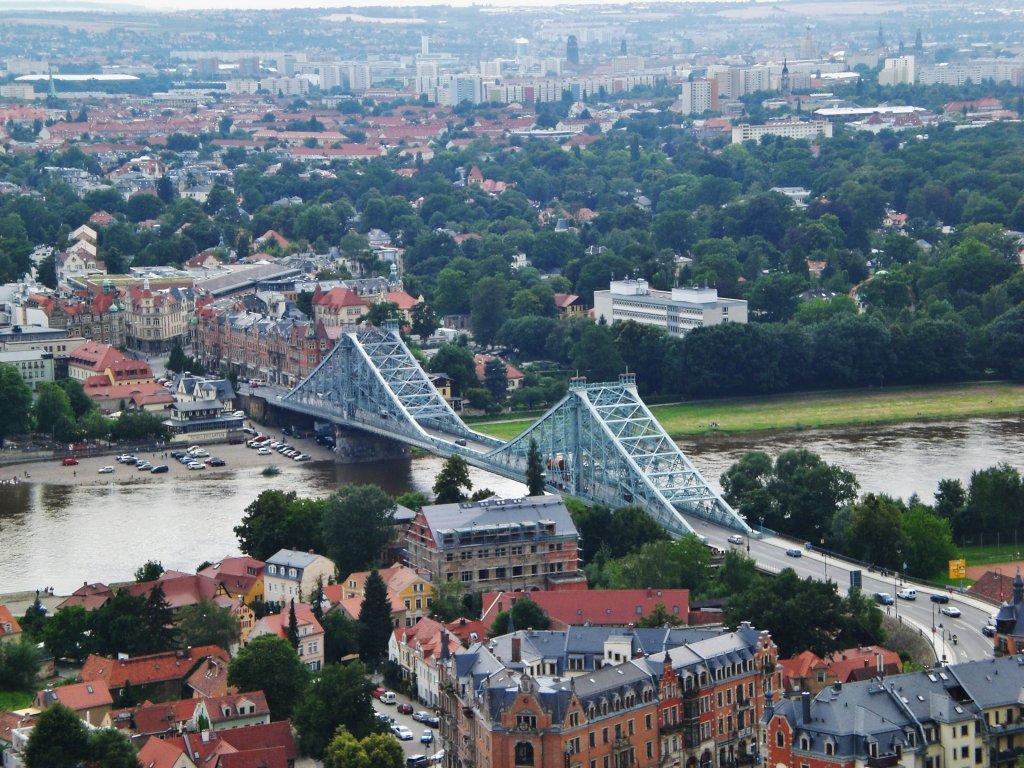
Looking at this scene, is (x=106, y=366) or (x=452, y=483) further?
(x=106, y=366)

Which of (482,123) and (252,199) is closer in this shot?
(252,199)

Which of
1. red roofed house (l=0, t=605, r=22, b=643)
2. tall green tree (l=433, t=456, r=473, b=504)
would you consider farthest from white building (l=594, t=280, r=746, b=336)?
red roofed house (l=0, t=605, r=22, b=643)

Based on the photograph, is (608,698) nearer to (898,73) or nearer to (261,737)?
(261,737)

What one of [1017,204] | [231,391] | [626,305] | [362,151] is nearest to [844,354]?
[626,305]

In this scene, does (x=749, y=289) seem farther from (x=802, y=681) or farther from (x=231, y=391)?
(x=802, y=681)

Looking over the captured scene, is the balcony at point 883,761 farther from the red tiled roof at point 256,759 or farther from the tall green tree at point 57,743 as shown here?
the tall green tree at point 57,743

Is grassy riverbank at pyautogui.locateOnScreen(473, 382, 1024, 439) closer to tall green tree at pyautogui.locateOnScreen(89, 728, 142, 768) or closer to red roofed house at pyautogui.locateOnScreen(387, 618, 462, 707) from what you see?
red roofed house at pyautogui.locateOnScreen(387, 618, 462, 707)

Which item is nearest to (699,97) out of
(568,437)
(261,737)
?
(568,437)
